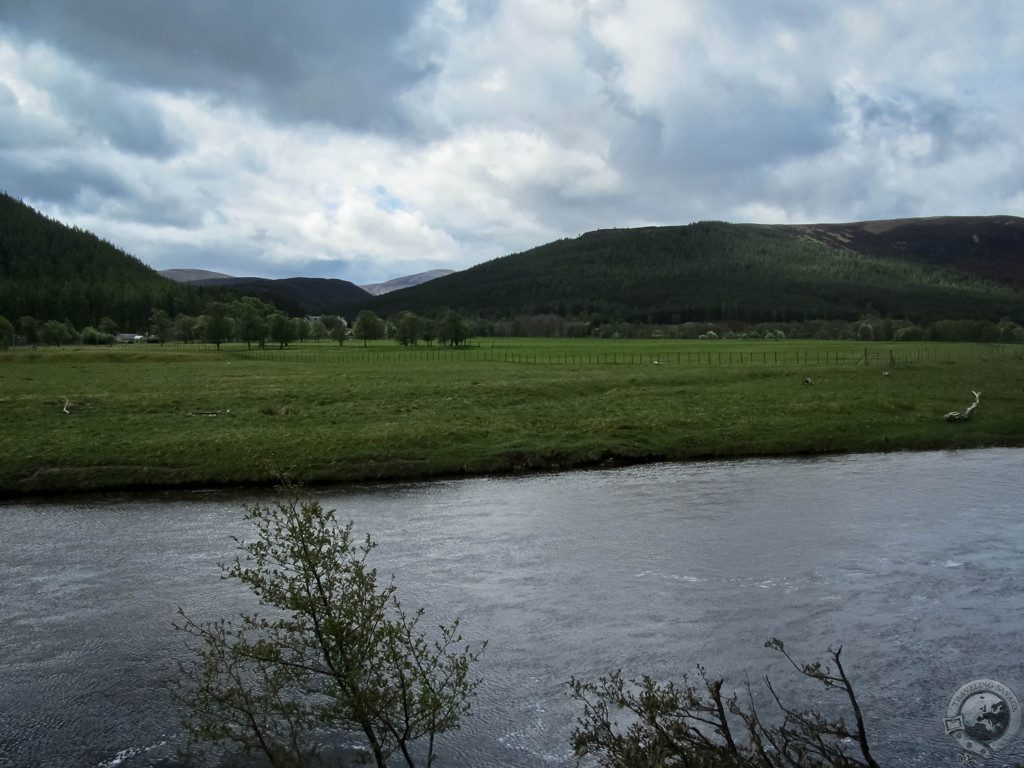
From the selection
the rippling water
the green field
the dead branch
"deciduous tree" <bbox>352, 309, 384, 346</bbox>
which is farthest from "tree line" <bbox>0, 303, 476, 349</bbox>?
the rippling water

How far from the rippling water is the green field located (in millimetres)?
4326

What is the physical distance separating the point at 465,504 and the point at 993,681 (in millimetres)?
18976

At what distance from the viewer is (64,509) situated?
29.5 metres

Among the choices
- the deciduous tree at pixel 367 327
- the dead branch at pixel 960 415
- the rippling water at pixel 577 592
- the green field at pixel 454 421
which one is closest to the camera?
the rippling water at pixel 577 592

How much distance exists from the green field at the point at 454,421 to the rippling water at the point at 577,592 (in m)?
4.33

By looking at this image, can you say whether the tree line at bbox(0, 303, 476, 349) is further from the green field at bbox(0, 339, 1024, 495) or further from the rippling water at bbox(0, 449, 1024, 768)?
the rippling water at bbox(0, 449, 1024, 768)

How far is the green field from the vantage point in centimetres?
3541

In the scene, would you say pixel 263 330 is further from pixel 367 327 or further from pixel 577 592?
pixel 577 592

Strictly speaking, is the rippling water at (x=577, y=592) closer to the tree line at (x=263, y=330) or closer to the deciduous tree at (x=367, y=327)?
the tree line at (x=263, y=330)

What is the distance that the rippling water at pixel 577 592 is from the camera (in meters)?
13.2

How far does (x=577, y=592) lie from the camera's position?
62.2 ft

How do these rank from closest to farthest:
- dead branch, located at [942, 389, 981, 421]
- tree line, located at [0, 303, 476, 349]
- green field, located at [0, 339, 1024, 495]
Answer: green field, located at [0, 339, 1024, 495] → dead branch, located at [942, 389, 981, 421] → tree line, located at [0, 303, 476, 349]

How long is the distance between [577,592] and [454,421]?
24983 millimetres

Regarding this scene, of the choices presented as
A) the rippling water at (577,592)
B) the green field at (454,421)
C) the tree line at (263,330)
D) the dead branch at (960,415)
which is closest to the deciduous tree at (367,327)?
the tree line at (263,330)
